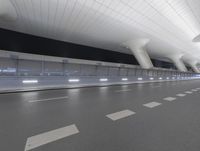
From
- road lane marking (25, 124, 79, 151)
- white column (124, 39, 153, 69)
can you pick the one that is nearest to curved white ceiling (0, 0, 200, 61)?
white column (124, 39, 153, 69)

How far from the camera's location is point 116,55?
853 inches

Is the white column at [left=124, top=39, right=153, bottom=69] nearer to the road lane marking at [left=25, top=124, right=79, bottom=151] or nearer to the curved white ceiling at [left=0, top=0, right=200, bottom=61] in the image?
the curved white ceiling at [left=0, top=0, right=200, bottom=61]

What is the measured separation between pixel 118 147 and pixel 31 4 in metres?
10.8

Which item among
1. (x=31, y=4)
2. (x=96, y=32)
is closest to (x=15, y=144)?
(x=31, y=4)

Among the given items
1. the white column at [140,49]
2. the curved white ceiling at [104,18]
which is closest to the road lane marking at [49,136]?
the curved white ceiling at [104,18]

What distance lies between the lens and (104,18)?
9844 mm

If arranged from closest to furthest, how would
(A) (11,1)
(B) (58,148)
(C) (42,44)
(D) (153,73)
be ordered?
(B) (58,148) → (A) (11,1) → (C) (42,44) → (D) (153,73)

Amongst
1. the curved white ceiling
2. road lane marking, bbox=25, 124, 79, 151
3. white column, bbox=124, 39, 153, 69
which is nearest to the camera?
road lane marking, bbox=25, 124, 79, 151

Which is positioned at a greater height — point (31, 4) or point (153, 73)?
point (31, 4)

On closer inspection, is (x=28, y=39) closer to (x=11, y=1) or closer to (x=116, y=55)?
(x=11, y=1)

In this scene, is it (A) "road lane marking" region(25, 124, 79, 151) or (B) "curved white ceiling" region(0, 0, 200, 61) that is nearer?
(A) "road lane marking" region(25, 124, 79, 151)

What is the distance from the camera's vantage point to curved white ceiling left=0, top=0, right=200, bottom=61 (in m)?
8.08

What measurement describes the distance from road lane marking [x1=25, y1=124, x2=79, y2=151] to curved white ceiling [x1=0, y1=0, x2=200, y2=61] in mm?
8984

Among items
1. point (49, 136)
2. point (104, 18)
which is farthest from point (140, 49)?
point (49, 136)
